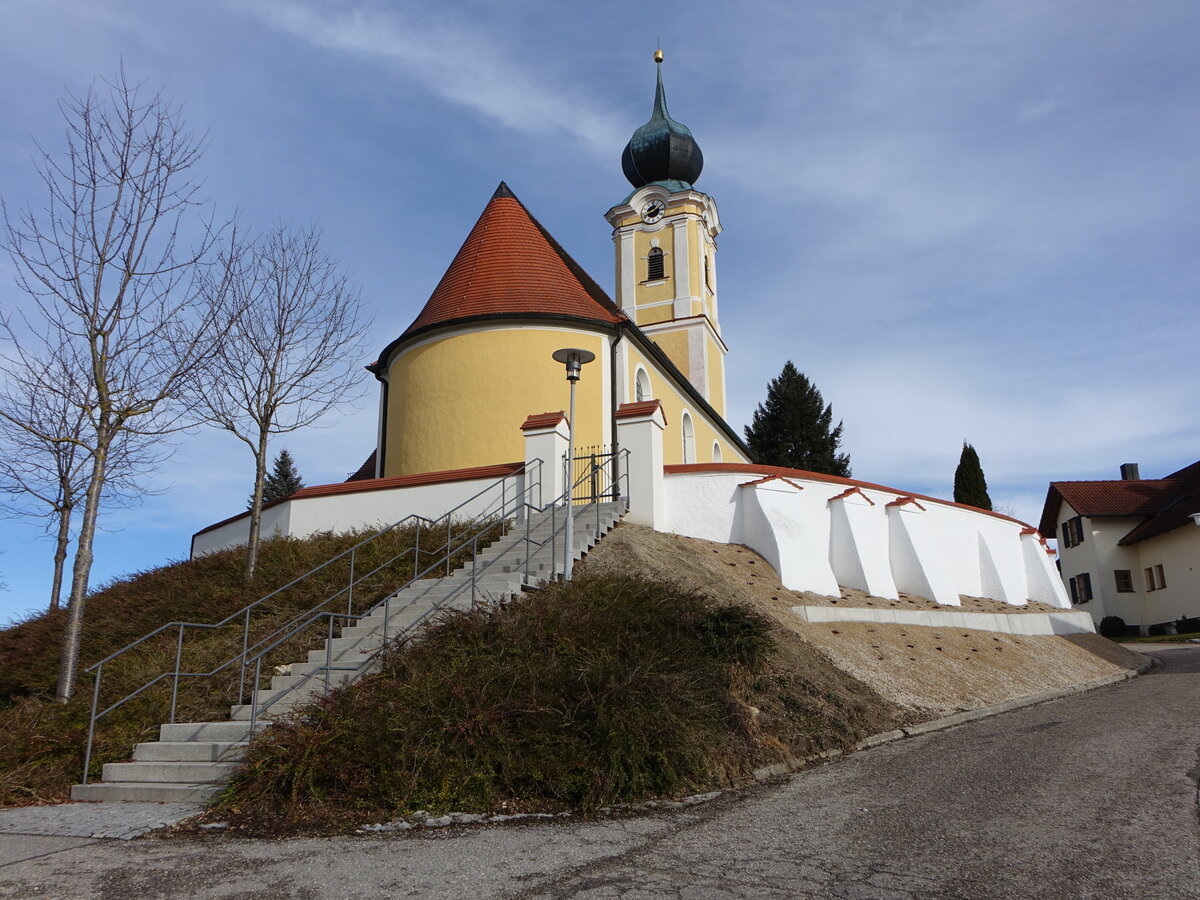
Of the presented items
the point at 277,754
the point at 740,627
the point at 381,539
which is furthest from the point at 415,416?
the point at 277,754

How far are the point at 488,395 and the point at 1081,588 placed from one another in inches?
1107

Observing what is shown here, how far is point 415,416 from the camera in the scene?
18875 millimetres

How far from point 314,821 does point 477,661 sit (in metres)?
1.95

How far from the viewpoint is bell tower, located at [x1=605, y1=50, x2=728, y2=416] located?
31.8 meters

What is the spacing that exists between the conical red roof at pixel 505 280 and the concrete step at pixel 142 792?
1260 cm

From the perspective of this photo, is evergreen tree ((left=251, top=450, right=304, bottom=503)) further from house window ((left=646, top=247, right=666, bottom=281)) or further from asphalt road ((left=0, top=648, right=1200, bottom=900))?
asphalt road ((left=0, top=648, right=1200, bottom=900))

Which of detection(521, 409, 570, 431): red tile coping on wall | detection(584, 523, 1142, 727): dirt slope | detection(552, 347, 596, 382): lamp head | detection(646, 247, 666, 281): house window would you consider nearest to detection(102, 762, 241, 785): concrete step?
detection(584, 523, 1142, 727): dirt slope

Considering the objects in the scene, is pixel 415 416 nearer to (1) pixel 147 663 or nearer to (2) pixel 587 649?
(1) pixel 147 663

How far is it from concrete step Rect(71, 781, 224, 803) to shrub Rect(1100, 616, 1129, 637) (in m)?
33.8

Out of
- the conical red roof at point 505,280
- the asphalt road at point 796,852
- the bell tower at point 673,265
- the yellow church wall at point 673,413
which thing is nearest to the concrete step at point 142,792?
the asphalt road at point 796,852

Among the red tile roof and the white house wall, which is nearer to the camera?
the white house wall

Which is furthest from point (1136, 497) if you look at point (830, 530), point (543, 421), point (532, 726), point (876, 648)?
point (532, 726)

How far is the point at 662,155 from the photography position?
113 feet

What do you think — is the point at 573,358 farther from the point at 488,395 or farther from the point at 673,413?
the point at 673,413
